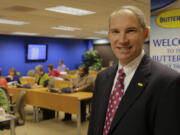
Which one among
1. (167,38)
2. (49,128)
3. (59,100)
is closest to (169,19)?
(167,38)

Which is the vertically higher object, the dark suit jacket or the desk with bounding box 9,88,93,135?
the dark suit jacket

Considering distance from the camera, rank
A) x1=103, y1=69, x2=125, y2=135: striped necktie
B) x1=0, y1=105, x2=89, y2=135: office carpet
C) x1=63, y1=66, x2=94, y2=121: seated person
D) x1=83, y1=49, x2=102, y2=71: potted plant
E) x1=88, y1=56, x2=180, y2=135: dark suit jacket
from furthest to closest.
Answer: x1=83, y1=49, x2=102, y2=71: potted plant < x1=63, y1=66, x2=94, y2=121: seated person < x1=0, y1=105, x2=89, y2=135: office carpet < x1=103, y1=69, x2=125, y2=135: striped necktie < x1=88, y1=56, x2=180, y2=135: dark suit jacket

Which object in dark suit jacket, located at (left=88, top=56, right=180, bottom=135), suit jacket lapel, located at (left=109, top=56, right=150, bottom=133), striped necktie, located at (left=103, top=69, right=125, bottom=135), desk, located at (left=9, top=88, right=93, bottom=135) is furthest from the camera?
desk, located at (left=9, top=88, right=93, bottom=135)

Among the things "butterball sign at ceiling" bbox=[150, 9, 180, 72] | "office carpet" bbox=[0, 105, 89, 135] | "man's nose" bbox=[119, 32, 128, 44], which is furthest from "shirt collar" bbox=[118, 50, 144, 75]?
"office carpet" bbox=[0, 105, 89, 135]

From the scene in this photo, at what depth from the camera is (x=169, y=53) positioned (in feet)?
9.66

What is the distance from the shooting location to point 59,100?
17.3ft

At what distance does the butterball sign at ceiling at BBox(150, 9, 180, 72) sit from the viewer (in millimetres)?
2885

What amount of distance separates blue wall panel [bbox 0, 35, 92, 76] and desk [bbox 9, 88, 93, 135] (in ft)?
19.3

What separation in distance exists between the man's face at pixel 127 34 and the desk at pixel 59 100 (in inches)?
151

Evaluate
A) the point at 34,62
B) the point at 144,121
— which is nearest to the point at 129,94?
the point at 144,121

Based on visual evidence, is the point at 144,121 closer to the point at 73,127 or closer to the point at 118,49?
the point at 118,49

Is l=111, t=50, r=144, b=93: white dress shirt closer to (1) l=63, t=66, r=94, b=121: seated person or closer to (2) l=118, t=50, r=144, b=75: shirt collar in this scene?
(2) l=118, t=50, r=144, b=75: shirt collar

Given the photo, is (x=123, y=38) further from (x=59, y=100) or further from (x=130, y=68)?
(x=59, y=100)

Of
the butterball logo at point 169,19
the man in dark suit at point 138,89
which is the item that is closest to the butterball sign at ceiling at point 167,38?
the butterball logo at point 169,19
